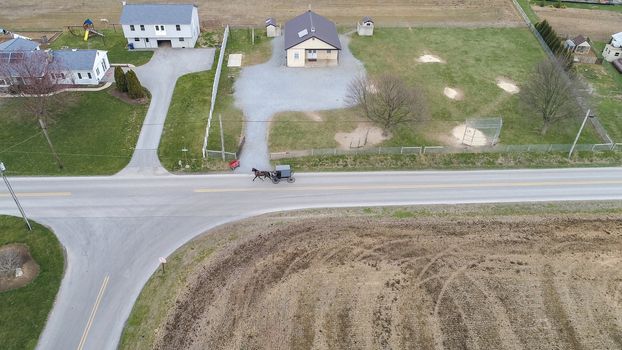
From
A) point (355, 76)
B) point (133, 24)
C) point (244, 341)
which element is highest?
point (133, 24)

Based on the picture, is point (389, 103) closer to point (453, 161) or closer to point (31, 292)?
point (453, 161)

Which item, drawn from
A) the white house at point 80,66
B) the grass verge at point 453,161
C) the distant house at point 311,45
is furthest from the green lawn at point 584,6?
the white house at point 80,66

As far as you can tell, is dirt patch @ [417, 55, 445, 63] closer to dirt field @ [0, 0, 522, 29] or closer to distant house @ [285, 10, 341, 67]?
distant house @ [285, 10, 341, 67]

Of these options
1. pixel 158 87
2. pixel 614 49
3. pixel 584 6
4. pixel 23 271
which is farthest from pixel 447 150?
pixel 584 6

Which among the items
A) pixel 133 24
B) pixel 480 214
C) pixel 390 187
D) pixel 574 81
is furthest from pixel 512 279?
pixel 133 24

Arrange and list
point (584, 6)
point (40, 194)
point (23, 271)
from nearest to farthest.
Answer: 1. point (23, 271)
2. point (40, 194)
3. point (584, 6)

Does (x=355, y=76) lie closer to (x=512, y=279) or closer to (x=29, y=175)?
(x=512, y=279)
